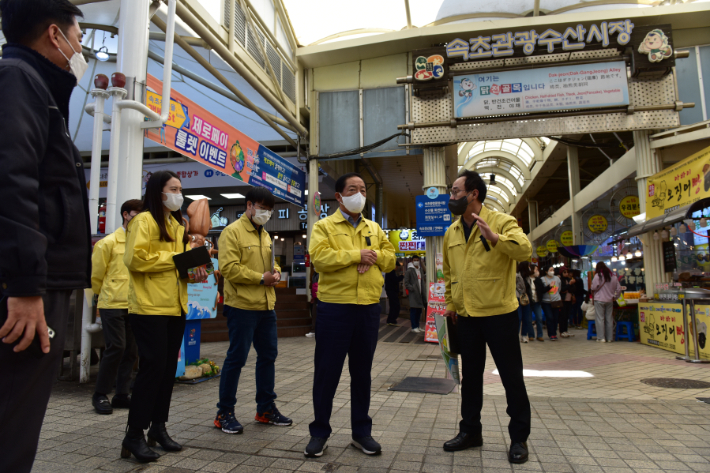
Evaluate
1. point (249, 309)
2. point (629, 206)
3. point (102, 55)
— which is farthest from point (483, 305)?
point (629, 206)

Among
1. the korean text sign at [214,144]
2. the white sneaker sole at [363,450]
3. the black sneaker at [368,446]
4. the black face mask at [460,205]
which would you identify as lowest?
the white sneaker sole at [363,450]

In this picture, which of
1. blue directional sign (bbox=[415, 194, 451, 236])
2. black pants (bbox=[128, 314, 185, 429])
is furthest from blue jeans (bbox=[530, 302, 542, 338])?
black pants (bbox=[128, 314, 185, 429])

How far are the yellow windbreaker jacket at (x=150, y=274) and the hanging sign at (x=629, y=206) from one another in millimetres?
12651

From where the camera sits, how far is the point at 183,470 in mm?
2670

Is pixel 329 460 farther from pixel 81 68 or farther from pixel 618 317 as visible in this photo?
pixel 618 317

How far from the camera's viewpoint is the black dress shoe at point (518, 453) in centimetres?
280

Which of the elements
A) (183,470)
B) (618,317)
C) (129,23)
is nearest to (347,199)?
(183,470)

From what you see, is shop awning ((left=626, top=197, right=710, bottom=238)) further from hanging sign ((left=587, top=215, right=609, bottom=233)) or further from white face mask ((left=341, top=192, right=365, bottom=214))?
white face mask ((left=341, top=192, right=365, bottom=214))

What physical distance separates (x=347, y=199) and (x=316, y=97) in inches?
371

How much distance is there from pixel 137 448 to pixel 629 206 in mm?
13275

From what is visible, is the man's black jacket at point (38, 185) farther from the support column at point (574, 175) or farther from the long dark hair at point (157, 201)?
the support column at point (574, 175)

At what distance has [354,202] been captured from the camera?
325cm

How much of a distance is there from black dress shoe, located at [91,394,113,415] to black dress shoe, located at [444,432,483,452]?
305cm

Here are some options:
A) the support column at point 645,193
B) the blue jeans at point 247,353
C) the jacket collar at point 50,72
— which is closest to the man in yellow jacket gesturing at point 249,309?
the blue jeans at point 247,353
